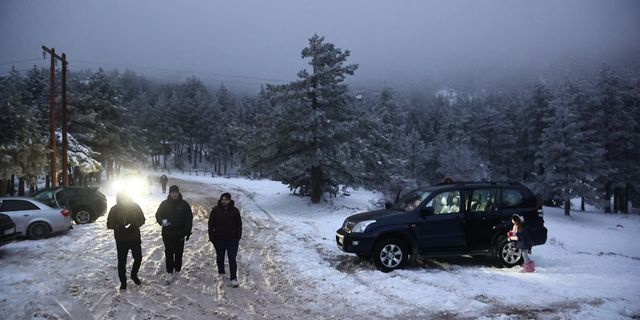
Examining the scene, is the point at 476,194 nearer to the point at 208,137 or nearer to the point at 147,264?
the point at 147,264

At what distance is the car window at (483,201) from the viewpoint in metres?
10.0

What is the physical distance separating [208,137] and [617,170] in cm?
6475

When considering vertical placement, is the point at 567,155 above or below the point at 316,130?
below

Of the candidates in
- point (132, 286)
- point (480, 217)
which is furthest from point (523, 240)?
point (132, 286)

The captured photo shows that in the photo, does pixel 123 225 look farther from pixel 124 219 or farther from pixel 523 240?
pixel 523 240

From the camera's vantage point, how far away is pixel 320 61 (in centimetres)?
2372

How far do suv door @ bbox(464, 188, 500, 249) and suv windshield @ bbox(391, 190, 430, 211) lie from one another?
3.25ft

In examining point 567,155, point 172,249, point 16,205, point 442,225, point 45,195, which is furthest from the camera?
point 567,155

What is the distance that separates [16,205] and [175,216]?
8027mm

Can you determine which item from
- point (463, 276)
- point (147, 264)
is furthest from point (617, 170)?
point (147, 264)

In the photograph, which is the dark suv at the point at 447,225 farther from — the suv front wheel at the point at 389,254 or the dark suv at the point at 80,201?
the dark suv at the point at 80,201

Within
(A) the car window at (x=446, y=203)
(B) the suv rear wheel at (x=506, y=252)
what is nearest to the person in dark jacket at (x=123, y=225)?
(A) the car window at (x=446, y=203)

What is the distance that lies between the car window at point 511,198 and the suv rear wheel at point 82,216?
15.1 metres

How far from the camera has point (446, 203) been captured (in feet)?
32.6
